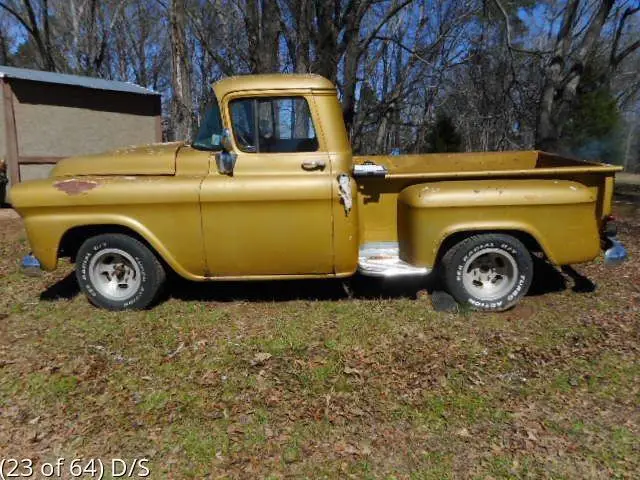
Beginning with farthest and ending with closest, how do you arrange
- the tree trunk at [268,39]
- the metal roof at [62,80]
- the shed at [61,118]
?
1. the shed at [61,118]
2. the metal roof at [62,80]
3. the tree trunk at [268,39]

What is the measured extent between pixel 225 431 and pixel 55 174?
3104 millimetres

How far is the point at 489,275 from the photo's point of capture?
4.60 m

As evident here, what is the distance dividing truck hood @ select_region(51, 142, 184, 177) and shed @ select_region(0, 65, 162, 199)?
757 cm

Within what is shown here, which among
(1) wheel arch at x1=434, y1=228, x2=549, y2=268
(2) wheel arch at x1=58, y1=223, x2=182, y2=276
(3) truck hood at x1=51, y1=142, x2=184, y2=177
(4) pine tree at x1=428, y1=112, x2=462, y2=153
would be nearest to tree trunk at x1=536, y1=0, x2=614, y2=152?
(1) wheel arch at x1=434, y1=228, x2=549, y2=268

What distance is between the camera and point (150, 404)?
3264mm

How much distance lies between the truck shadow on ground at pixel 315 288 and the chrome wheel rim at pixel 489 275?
1.23 feet

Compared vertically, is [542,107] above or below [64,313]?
above

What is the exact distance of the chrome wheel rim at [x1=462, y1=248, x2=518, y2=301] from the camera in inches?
176

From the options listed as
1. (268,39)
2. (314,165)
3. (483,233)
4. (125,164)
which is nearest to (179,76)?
(268,39)

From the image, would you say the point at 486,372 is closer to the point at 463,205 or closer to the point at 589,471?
the point at 589,471

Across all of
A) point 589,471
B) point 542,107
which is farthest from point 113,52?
point 589,471

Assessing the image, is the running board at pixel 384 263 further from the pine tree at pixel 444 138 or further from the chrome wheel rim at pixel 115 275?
the pine tree at pixel 444 138

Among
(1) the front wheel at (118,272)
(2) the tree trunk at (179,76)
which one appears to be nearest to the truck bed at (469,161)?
(1) the front wheel at (118,272)

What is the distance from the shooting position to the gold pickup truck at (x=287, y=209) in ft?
13.8
